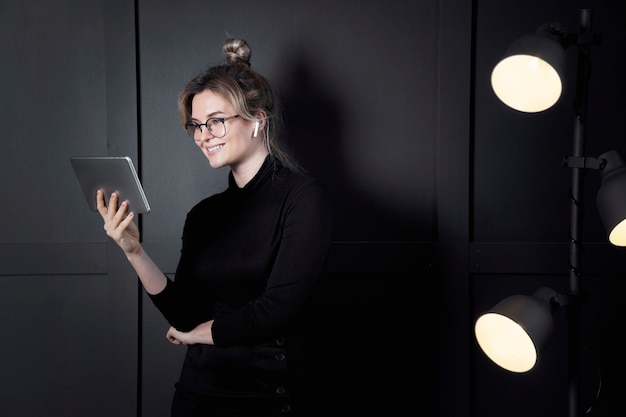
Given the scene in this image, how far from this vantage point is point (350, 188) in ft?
7.72

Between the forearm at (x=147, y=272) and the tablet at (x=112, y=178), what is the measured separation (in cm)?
15

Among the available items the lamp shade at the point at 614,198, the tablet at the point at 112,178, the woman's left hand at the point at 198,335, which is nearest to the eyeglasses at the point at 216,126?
the tablet at the point at 112,178

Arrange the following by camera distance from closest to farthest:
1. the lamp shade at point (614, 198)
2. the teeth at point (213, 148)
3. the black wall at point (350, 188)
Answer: the lamp shade at point (614, 198)
the teeth at point (213, 148)
the black wall at point (350, 188)

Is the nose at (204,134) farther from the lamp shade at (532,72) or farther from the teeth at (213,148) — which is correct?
the lamp shade at (532,72)

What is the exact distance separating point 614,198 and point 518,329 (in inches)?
16.7

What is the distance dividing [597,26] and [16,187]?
2501 mm

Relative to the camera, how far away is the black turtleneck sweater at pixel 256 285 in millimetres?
1470

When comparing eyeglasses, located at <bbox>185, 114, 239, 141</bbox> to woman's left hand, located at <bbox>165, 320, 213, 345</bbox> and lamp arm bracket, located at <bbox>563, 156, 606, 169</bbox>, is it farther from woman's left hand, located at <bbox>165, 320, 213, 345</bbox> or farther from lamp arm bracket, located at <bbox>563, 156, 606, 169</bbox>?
lamp arm bracket, located at <bbox>563, 156, 606, 169</bbox>

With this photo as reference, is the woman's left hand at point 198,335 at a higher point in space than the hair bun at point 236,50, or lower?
lower

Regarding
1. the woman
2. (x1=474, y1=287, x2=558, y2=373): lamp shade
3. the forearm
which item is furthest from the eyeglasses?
(x1=474, y1=287, x2=558, y2=373): lamp shade

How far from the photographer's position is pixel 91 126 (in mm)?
2434

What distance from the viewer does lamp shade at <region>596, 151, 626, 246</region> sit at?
1384 millimetres

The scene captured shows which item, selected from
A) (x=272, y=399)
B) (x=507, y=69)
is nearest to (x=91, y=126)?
(x=272, y=399)

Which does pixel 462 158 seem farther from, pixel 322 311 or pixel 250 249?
pixel 250 249
